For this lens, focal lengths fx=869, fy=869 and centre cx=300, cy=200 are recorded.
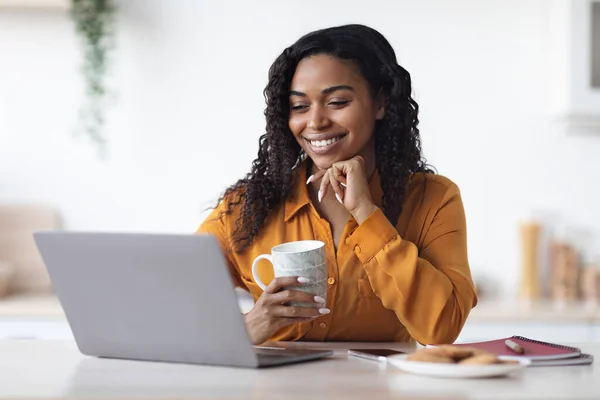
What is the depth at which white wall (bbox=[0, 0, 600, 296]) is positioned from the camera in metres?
3.46

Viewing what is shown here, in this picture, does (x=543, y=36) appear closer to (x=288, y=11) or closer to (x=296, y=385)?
(x=288, y=11)

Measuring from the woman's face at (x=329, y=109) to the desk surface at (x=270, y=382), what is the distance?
58cm

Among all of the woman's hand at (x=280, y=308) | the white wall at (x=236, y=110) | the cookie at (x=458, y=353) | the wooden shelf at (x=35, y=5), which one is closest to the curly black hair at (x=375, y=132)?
the woman's hand at (x=280, y=308)

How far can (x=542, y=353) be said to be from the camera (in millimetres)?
1396

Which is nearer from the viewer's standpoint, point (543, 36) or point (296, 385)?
point (296, 385)

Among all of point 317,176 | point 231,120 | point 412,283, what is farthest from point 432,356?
point 231,120

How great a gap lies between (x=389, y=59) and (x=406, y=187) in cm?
29

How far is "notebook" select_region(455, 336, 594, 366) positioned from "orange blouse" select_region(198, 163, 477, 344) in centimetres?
24

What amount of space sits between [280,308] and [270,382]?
0.28m

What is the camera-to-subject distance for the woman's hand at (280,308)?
1446mm

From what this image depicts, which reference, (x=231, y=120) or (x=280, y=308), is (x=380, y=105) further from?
(x=231, y=120)

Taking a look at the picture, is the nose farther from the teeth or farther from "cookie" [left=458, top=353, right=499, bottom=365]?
"cookie" [left=458, top=353, right=499, bottom=365]

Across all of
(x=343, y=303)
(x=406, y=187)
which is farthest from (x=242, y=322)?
(x=406, y=187)

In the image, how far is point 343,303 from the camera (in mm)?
1862
